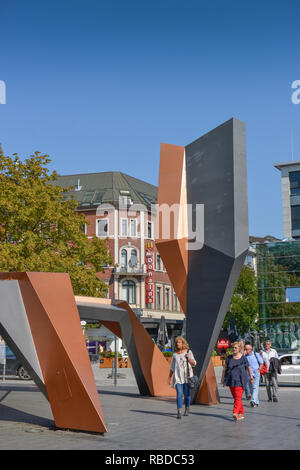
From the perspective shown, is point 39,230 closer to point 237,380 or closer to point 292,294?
point 292,294

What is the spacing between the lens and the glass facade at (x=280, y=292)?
103 feet

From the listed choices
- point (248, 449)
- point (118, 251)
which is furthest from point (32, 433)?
point (118, 251)

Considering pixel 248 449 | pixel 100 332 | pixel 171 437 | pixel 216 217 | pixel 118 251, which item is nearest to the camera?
pixel 248 449

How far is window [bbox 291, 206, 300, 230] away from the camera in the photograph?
66562mm

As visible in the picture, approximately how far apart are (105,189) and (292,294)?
3268 cm

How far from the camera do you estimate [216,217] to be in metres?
13.3

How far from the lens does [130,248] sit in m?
58.6

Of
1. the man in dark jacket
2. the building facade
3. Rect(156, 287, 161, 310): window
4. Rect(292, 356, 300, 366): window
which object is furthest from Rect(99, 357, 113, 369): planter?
the building facade

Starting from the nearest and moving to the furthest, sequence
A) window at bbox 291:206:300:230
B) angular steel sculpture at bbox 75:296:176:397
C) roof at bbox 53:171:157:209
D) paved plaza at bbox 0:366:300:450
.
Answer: paved plaza at bbox 0:366:300:450 → angular steel sculpture at bbox 75:296:176:397 → roof at bbox 53:171:157:209 → window at bbox 291:206:300:230

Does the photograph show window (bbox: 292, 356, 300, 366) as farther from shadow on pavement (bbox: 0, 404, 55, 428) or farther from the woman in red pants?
shadow on pavement (bbox: 0, 404, 55, 428)

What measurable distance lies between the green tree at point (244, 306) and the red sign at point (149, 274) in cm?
750

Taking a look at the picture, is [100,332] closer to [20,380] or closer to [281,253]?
[20,380]

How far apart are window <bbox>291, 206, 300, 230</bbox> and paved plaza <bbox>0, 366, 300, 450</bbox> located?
52.7 meters

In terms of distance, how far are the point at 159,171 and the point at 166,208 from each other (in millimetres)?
1015
